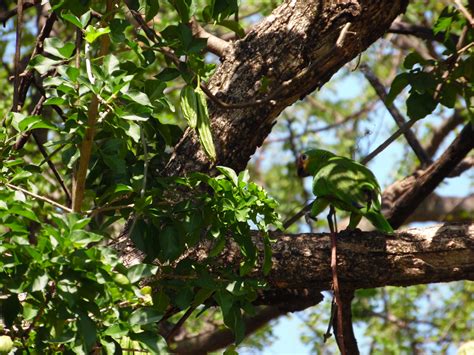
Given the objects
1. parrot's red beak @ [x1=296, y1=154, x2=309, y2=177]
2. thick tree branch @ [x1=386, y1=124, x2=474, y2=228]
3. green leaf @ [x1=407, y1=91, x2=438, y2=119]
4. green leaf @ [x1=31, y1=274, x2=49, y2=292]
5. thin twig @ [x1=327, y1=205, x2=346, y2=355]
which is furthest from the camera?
thick tree branch @ [x1=386, y1=124, x2=474, y2=228]

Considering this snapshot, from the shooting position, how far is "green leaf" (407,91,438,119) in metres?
3.10

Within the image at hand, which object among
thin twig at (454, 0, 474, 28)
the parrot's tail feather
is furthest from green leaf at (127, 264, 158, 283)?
thin twig at (454, 0, 474, 28)

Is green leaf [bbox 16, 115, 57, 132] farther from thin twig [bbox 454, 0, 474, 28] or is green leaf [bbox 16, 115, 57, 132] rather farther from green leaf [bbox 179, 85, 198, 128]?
thin twig [bbox 454, 0, 474, 28]

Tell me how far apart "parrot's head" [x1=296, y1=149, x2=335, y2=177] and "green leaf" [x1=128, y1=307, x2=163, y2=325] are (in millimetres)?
1350

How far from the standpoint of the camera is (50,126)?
2070 mm

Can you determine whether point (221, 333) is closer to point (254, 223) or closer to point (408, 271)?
point (408, 271)

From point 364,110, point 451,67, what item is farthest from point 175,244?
point 364,110

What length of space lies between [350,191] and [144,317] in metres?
0.99

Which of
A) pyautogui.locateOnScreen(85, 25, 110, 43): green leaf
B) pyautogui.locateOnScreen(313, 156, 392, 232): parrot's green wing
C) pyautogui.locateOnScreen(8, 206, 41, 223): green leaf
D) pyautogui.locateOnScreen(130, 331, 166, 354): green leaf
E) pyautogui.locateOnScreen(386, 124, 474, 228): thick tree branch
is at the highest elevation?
pyautogui.locateOnScreen(386, 124, 474, 228): thick tree branch

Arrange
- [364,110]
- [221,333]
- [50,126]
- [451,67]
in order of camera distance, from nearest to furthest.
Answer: [50,126] → [451,67] → [221,333] → [364,110]

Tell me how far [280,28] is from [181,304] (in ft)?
3.43

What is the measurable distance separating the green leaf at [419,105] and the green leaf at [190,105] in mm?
1088

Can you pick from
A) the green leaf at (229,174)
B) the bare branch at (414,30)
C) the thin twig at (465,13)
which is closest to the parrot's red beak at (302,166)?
the thin twig at (465,13)

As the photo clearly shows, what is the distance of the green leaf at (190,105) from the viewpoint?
2264 mm
